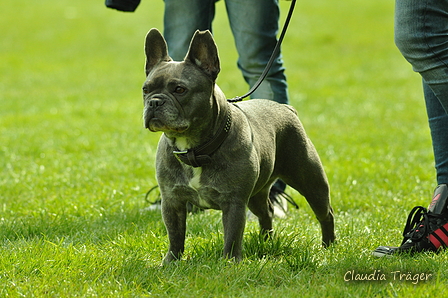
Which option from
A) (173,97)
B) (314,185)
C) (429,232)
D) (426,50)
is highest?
(426,50)

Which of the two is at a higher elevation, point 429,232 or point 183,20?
point 183,20

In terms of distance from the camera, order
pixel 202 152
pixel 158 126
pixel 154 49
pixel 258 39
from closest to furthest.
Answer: pixel 158 126, pixel 202 152, pixel 154 49, pixel 258 39

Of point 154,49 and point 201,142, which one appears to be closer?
point 201,142

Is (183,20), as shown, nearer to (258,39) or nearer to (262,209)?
(258,39)

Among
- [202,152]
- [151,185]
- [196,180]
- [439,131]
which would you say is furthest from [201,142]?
[151,185]

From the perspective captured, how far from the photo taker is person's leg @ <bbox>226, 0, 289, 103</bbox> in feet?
14.4

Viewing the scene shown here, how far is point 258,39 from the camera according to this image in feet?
14.5

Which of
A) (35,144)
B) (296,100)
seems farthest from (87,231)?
(296,100)

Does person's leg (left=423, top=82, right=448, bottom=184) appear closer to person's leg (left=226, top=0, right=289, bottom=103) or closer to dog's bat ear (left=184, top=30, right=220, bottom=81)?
person's leg (left=226, top=0, right=289, bottom=103)

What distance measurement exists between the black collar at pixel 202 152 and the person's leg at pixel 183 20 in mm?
1642

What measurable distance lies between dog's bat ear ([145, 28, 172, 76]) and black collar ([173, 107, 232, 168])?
55 cm

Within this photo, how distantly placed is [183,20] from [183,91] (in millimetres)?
1664

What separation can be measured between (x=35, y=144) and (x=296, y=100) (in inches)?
226

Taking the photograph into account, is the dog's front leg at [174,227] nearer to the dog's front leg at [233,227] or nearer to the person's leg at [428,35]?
the dog's front leg at [233,227]
